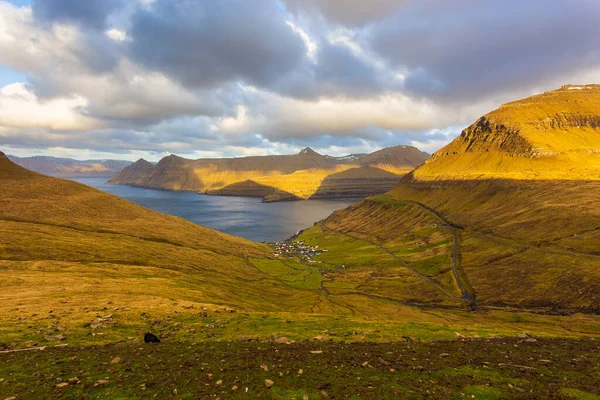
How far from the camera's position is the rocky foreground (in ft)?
55.7

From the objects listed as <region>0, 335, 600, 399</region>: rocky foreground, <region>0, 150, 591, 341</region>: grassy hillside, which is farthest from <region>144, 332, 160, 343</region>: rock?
<region>0, 150, 591, 341</region>: grassy hillside

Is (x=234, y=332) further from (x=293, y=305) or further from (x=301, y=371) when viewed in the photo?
(x=293, y=305)

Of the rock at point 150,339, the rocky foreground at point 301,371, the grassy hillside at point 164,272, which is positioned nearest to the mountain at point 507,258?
the grassy hillside at point 164,272

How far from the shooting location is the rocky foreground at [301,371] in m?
17.0

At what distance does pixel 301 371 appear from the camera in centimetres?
1980

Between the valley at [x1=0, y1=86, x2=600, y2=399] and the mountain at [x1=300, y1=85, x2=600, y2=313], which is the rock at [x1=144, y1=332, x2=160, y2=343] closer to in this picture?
the valley at [x1=0, y1=86, x2=600, y2=399]

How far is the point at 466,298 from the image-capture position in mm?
107625

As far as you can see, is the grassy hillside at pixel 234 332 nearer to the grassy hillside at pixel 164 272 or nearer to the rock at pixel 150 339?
the grassy hillside at pixel 164 272

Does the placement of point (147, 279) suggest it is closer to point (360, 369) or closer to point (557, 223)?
point (360, 369)

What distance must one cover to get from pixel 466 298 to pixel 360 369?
10697 cm

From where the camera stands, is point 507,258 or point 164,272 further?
point 507,258

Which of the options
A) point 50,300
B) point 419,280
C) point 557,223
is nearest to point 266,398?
point 50,300

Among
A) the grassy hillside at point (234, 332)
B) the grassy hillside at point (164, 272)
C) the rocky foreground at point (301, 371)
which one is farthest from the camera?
the grassy hillside at point (164, 272)

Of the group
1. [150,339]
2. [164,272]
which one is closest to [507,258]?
[164,272]
